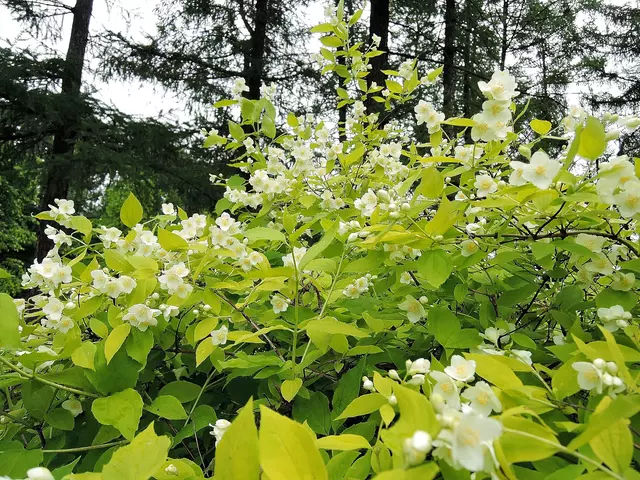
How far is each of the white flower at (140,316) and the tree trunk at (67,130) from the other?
23.3ft

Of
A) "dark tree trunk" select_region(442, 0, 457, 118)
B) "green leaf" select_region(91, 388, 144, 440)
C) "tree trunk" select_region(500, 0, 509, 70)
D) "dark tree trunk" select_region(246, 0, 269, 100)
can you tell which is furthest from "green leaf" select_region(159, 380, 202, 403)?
"tree trunk" select_region(500, 0, 509, 70)

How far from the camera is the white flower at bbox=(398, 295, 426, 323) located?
3.33 ft

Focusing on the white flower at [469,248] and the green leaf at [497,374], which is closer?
the green leaf at [497,374]

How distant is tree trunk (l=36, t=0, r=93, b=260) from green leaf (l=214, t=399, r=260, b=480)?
25.2ft

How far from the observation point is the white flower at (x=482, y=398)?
0.54 metres

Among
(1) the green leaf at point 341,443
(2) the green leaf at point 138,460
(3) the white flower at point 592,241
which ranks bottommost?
(2) the green leaf at point 138,460

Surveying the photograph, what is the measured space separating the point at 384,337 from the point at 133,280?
64 centimetres

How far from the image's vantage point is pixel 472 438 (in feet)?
1.37

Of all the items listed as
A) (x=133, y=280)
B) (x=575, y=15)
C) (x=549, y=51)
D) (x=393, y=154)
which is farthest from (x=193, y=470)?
(x=575, y=15)

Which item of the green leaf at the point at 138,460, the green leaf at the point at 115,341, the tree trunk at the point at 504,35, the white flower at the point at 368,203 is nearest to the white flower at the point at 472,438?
the green leaf at the point at 138,460

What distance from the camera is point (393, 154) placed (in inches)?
84.9

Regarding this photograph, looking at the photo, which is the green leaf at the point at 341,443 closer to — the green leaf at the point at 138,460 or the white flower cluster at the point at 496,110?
the green leaf at the point at 138,460

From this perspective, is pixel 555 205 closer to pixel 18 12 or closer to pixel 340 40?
pixel 340 40

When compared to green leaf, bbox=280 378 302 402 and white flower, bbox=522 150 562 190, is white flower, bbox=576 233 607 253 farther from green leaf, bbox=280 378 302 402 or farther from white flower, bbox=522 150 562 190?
green leaf, bbox=280 378 302 402
